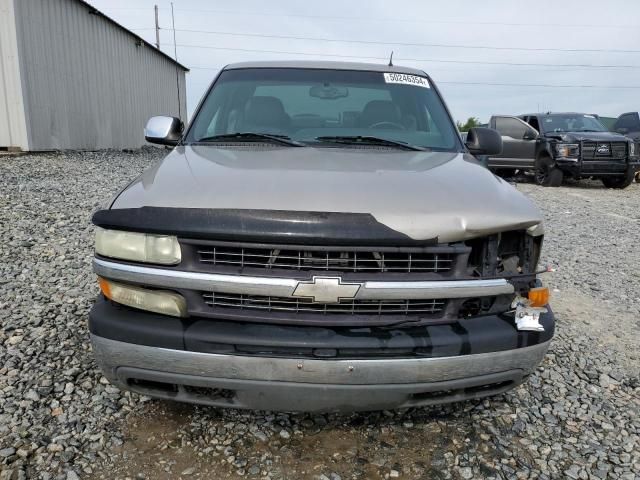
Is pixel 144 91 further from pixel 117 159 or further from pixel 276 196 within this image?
pixel 276 196

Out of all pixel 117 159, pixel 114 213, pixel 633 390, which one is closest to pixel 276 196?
pixel 114 213

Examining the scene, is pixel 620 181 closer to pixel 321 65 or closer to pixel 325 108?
pixel 321 65

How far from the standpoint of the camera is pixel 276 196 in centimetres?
183

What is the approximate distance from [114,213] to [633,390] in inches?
109

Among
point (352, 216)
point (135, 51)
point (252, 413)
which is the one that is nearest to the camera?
point (352, 216)

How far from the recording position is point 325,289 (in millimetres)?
1722

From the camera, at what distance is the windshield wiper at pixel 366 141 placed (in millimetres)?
2795

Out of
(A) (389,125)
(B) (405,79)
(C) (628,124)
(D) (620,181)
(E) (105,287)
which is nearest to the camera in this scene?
(E) (105,287)

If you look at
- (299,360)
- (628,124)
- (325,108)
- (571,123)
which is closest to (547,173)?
(571,123)

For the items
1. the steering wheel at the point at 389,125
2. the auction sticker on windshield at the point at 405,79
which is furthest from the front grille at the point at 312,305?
the auction sticker on windshield at the point at 405,79

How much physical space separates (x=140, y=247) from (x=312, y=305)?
2.20ft

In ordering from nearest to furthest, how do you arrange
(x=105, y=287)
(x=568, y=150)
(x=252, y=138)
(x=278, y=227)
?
(x=278, y=227)
(x=105, y=287)
(x=252, y=138)
(x=568, y=150)

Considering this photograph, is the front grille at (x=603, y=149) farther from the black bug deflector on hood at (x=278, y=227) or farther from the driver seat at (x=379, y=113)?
the black bug deflector on hood at (x=278, y=227)

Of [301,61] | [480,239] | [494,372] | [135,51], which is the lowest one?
[494,372]
